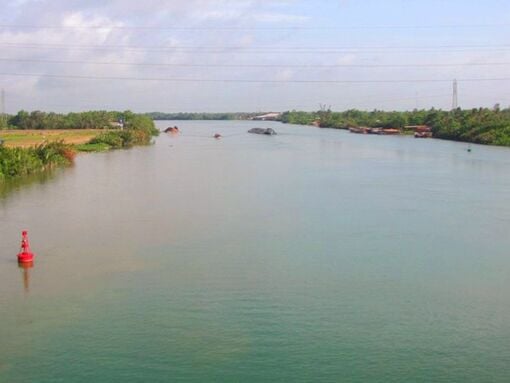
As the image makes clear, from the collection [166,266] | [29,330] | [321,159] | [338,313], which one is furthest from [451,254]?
[321,159]

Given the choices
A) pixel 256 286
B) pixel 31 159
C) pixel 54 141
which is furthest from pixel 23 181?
pixel 256 286

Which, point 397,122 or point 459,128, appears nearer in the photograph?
point 459,128

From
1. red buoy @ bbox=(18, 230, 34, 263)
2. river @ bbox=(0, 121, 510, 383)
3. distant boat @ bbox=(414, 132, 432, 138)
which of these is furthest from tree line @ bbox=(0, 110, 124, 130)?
red buoy @ bbox=(18, 230, 34, 263)

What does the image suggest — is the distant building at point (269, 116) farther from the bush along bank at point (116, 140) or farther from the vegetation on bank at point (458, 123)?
the bush along bank at point (116, 140)

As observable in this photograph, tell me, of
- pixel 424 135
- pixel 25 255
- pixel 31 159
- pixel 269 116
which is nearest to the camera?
pixel 25 255

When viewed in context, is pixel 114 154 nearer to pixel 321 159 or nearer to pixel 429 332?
pixel 321 159

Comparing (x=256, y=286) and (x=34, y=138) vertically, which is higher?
(x=34, y=138)

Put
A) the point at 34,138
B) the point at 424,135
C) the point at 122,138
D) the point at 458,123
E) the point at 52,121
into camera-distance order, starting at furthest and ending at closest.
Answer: the point at 52,121 < the point at 424,135 < the point at 458,123 < the point at 122,138 < the point at 34,138

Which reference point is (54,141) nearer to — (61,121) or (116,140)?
(116,140)
